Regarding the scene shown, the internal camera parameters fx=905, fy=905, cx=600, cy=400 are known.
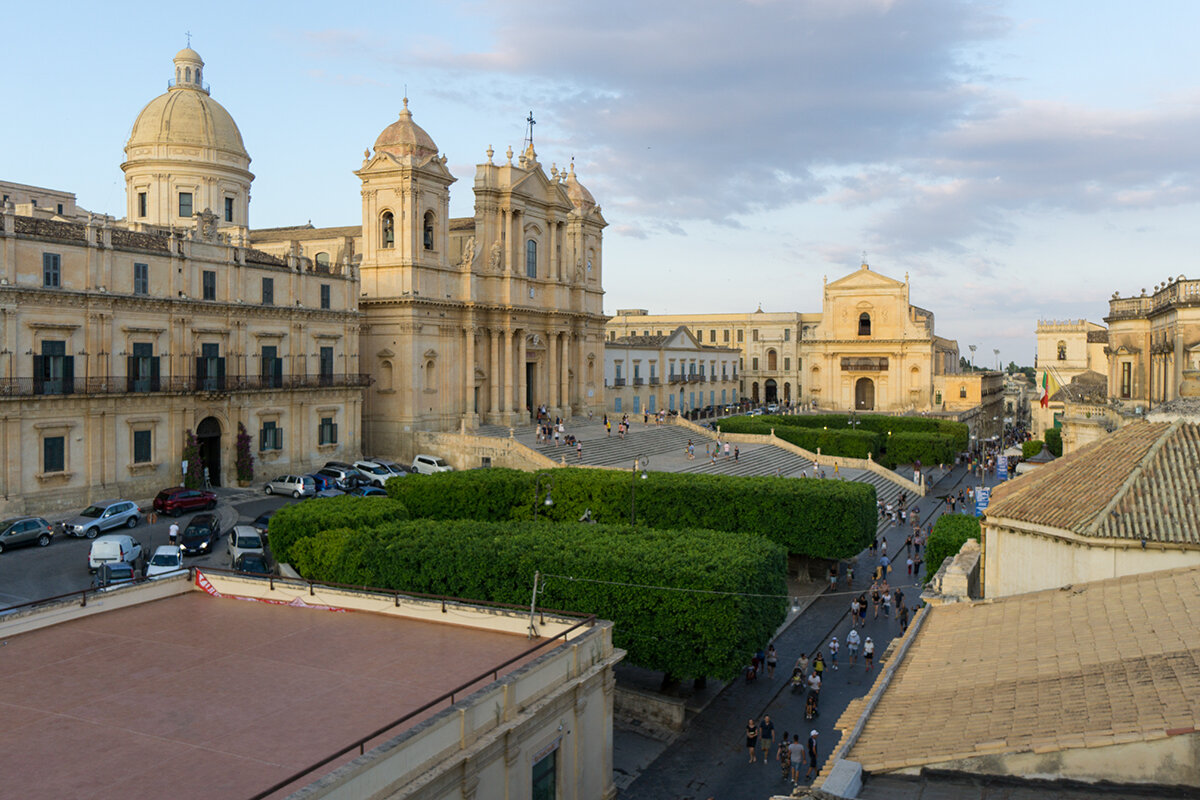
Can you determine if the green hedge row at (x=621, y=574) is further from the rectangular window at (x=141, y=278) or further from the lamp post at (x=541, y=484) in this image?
the rectangular window at (x=141, y=278)

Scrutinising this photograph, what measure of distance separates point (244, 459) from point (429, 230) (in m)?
16.5

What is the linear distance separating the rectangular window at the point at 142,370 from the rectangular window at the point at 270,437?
6.05m

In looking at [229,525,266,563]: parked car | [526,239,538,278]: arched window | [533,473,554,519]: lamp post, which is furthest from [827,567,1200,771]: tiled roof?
[526,239,538,278]: arched window

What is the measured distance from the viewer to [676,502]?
33438mm

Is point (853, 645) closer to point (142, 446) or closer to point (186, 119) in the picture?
point (142, 446)

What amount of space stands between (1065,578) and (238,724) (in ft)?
48.7

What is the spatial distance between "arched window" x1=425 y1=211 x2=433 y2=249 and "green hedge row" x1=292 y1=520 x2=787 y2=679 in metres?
27.5

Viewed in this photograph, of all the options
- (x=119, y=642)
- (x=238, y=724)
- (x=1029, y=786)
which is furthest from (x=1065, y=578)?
(x=119, y=642)

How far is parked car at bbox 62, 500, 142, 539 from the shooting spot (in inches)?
1307

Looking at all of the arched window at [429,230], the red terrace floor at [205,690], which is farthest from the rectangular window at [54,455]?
the arched window at [429,230]

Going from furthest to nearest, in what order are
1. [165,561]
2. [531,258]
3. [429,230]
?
[531,258] → [429,230] → [165,561]

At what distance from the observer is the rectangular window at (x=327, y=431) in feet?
154

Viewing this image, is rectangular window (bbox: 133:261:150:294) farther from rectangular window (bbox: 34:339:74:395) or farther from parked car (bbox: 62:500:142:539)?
parked car (bbox: 62:500:142:539)

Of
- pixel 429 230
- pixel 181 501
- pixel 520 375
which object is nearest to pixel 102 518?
pixel 181 501
